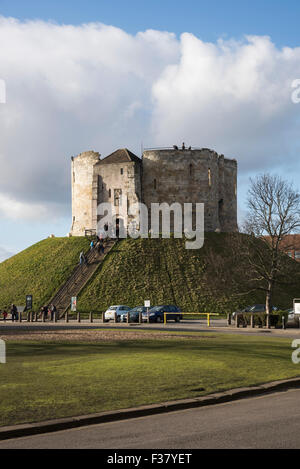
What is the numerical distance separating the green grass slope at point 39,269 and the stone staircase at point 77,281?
0.98m

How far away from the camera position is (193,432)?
813 cm

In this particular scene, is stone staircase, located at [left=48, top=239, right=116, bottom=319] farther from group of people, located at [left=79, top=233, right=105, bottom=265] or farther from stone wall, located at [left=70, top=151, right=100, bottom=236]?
stone wall, located at [left=70, top=151, right=100, bottom=236]

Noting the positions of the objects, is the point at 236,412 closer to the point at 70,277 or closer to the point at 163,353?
the point at 163,353

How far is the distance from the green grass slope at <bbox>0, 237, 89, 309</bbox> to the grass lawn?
34827mm

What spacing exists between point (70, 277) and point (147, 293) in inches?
341

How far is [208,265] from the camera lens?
59000 millimetres

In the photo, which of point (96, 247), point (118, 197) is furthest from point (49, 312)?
point (118, 197)

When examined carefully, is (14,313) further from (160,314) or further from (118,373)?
(118,373)

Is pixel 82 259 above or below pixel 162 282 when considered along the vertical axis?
above

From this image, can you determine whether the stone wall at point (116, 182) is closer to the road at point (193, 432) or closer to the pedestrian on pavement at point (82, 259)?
the pedestrian on pavement at point (82, 259)

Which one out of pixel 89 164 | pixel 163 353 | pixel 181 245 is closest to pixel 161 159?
pixel 89 164

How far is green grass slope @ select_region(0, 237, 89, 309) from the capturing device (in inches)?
2170

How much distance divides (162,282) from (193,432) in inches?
1860

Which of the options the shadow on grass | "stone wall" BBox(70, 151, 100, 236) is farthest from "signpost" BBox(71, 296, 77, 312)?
"stone wall" BBox(70, 151, 100, 236)
